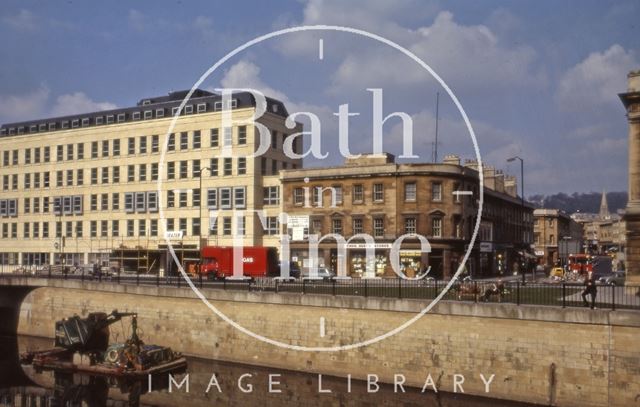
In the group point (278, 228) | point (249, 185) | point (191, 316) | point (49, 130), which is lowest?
point (191, 316)

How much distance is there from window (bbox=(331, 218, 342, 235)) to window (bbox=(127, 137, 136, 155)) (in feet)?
82.3

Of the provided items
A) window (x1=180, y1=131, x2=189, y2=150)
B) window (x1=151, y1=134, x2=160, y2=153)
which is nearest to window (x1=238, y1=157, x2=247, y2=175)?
window (x1=180, y1=131, x2=189, y2=150)

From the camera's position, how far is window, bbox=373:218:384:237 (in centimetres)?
6072

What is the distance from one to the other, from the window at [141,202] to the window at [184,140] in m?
6.95

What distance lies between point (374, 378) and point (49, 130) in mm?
62919

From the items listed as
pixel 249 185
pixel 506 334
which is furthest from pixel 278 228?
pixel 506 334

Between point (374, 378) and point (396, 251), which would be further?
point (396, 251)

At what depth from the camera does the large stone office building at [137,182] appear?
222 ft

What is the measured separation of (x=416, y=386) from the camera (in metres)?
31.2

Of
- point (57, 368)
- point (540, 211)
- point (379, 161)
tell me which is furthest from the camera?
point (540, 211)

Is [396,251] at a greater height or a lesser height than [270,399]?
greater

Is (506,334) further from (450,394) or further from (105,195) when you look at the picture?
(105,195)

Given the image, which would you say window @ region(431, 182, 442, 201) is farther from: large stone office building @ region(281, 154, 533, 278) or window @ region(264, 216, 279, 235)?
window @ region(264, 216, 279, 235)

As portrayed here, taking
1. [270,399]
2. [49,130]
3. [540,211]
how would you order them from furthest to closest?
[540,211]
[49,130]
[270,399]
